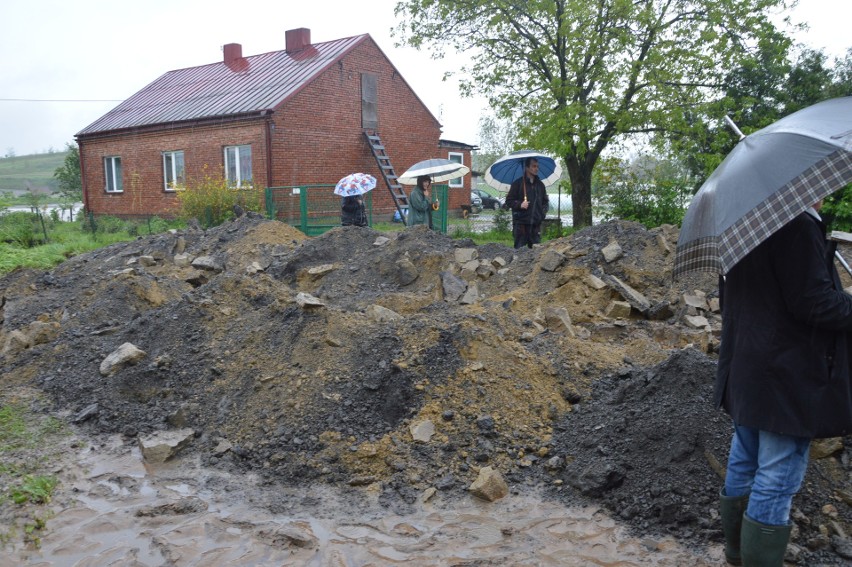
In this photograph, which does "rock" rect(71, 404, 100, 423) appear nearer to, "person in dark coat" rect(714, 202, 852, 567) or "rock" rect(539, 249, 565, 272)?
"person in dark coat" rect(714, 202, 852, 567)

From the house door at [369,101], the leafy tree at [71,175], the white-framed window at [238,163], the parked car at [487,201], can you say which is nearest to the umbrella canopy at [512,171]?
the white-framed window at [238,163]

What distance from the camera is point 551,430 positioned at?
4.96 meters

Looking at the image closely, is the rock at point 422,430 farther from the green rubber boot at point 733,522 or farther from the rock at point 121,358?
the rock at point 121,358

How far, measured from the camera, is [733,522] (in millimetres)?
3352

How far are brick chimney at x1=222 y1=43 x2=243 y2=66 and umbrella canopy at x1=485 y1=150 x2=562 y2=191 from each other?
1874 cm

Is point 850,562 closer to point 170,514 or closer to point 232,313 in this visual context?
point 170,514

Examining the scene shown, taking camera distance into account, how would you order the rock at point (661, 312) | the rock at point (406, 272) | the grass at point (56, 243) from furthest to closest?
the grass at point (56, 243) → the rock at point (406, 272) → the rock at point (661, 312)

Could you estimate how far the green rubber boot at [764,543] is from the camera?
9.82ft

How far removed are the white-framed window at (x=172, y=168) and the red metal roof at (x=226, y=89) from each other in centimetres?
116

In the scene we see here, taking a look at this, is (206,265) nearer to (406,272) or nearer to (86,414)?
(406,272)

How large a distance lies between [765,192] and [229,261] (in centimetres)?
1048

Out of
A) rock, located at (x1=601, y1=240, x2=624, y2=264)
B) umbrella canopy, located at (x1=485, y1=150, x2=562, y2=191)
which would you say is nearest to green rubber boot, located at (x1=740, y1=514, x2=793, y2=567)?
rock, located at (x1=601, y1=240, x2=624, y2=264)

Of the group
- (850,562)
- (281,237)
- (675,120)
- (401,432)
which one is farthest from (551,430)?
(675,120)

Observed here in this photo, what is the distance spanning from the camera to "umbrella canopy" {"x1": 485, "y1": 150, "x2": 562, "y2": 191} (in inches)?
460
